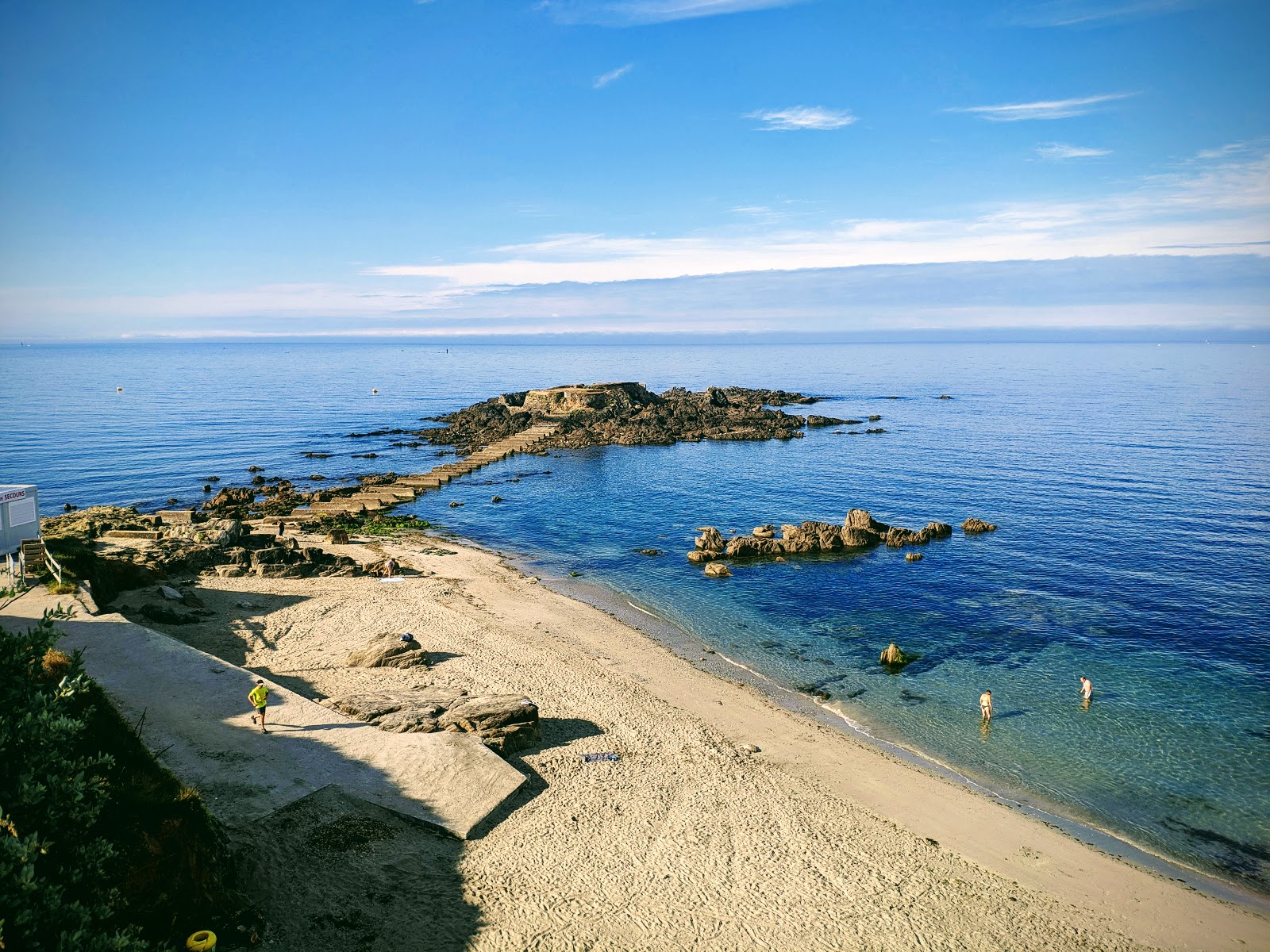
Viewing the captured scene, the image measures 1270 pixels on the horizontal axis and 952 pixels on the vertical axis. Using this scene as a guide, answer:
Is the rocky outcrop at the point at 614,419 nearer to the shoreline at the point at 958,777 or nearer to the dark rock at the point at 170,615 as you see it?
the dark rock at the point at 170,615

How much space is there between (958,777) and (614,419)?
3353 inches

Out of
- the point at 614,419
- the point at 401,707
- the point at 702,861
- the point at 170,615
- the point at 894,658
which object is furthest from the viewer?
the point at 614,419

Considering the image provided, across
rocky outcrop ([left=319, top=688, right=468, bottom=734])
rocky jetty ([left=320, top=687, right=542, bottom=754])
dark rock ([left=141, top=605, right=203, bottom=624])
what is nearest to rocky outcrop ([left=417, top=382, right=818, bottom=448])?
dark rock ([left=141, top=605, right=203, bottom=624])

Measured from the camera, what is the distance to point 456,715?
2333cm

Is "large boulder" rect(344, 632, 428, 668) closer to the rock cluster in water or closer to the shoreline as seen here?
the shoreline

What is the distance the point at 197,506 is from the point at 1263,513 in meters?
80.1

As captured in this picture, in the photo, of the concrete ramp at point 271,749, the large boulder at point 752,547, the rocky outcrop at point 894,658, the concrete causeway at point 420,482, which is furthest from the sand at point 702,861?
the concrete causeway at point 420,482

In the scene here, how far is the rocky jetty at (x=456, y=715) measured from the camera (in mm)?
22625

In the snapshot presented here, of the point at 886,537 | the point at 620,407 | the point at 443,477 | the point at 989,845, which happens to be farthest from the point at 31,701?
the point at 620,407

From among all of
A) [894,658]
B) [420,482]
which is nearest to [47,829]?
[894,658]

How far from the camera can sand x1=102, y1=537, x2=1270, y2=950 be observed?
15703 mm

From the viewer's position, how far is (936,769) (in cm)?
2384

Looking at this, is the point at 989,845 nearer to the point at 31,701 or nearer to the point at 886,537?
the point at 31,701

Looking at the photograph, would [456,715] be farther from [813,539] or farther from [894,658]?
[813,539]
